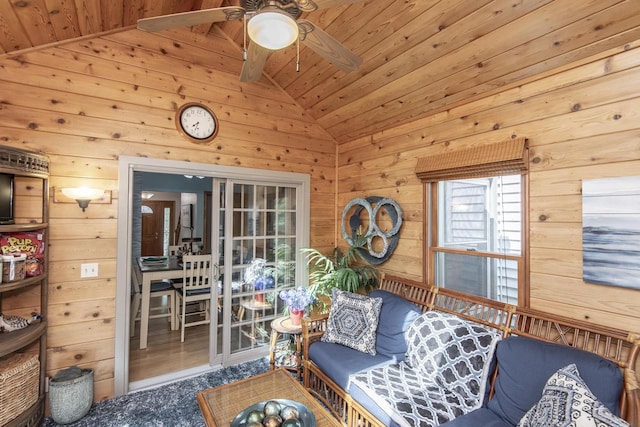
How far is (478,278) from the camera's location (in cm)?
252

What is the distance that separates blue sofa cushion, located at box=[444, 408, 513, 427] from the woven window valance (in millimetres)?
1630

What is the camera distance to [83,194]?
2.52 m

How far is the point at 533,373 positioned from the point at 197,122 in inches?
133

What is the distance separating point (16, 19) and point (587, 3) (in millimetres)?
3553

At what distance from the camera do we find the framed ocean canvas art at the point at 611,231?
167cm

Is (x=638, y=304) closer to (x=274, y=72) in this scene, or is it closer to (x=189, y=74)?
(x=274, y=72)

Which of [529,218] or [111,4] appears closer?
[529,218]

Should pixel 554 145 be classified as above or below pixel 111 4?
below

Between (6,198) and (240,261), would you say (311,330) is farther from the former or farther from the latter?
(6,198)

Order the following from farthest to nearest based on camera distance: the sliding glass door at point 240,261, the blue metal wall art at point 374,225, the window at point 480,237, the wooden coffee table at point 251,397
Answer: the sliding glass door at point 240,261
the blue metal wall art at point 374,225
the window at point 480,237
the wooden coffee table at point 251,397

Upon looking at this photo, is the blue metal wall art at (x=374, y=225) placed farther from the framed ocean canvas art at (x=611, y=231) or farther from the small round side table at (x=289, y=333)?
the framed ocean canvas art at (x=611, y=231)

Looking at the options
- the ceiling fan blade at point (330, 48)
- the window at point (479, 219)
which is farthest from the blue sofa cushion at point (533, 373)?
the ceiling fan blade at point (330, 48)

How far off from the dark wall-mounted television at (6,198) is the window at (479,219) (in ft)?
10.8

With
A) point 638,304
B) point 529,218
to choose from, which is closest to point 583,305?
point 638,304
